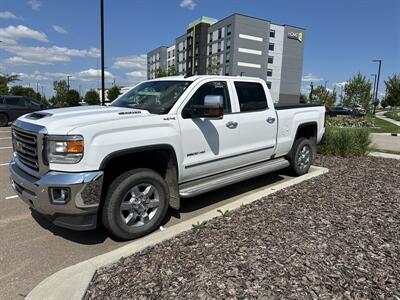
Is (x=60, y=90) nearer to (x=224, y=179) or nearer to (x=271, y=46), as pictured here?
(x=271, y=46)

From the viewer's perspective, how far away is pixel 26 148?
3648 mm

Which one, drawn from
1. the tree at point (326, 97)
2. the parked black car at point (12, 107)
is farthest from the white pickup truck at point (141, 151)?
the tree at point (326, 97)

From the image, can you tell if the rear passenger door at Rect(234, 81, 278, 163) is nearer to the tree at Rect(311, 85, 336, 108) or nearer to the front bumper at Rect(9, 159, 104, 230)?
the front bumper at Rect(9, 159, 104, 230)

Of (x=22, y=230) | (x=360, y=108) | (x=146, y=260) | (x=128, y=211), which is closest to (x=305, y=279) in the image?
(x=146, y=260)

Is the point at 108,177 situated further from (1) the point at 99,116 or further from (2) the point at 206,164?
(2) the point at 206,164

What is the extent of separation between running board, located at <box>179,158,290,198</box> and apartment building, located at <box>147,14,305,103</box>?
6396 centimetres

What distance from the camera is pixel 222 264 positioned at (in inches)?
117

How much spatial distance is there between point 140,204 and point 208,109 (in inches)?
57.1

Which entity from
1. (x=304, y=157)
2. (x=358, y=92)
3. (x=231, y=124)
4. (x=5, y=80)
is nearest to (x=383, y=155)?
(x=304, y=157)

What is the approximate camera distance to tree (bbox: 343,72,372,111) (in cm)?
2846

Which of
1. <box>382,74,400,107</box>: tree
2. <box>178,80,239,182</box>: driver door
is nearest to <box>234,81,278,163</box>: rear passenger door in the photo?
<box>178,80,239,182</box>: driver door

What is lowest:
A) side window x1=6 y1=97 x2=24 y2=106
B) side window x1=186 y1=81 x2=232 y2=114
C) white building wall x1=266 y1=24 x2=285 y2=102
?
side window x1=6 y1=97 x2=24 y2=106

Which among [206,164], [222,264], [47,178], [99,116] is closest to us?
[222,264]

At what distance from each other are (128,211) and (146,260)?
79 cm
